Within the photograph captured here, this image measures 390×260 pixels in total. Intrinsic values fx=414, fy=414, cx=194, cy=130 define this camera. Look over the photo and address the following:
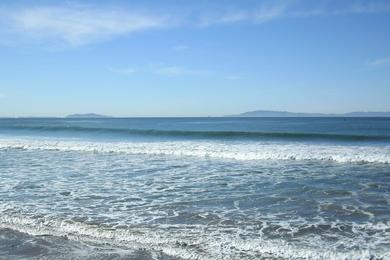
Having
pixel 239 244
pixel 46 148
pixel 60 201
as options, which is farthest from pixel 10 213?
pixel 46 148

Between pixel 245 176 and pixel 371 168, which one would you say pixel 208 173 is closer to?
pixel 245 176

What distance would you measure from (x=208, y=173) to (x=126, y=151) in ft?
34.0

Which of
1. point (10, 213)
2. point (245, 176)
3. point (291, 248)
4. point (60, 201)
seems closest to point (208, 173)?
point (245, 176)

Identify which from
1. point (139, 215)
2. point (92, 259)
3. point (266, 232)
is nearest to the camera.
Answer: point (92, 259)

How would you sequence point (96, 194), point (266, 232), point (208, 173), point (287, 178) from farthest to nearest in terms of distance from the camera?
point (208, 173)
point (287, 178)
point (96, 194)
point (266, 232)

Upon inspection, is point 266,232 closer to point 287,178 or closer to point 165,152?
point 287,178

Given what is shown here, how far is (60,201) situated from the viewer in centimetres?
1054

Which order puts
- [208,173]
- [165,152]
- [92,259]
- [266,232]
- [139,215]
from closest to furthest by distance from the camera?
[92,259] < [266,232] < [139,215] < [208,173] < [165,152]

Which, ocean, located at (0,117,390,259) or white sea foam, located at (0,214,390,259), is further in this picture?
ocean, located at (0,117,390,259)

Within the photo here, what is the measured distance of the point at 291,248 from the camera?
6754 millimetres

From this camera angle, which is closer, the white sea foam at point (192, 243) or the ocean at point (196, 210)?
the white sea foam at point (192, 243)

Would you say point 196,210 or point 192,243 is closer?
A: point 192,243

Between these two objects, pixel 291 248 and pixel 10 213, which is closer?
pixel 291 248

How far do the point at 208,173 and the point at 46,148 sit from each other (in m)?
15.6
